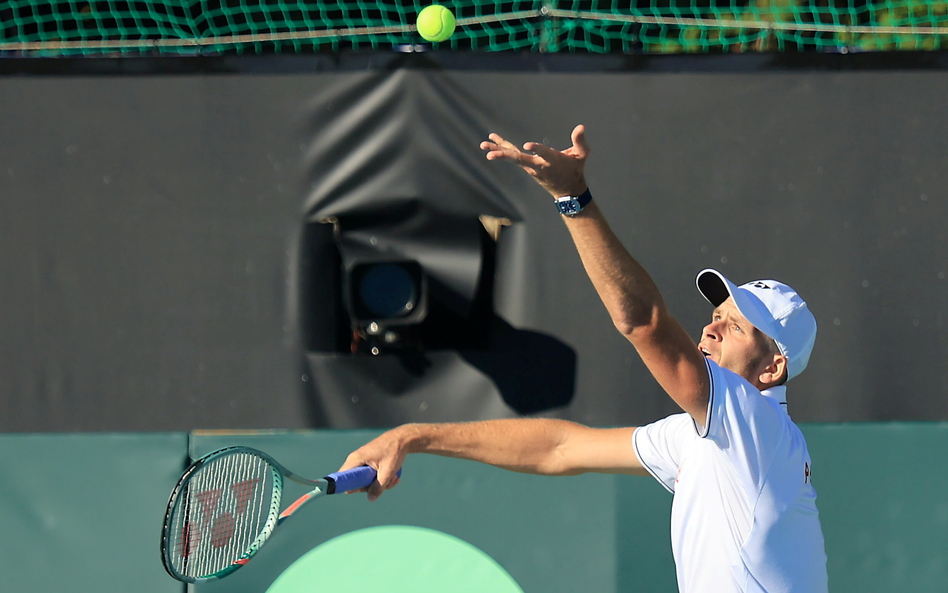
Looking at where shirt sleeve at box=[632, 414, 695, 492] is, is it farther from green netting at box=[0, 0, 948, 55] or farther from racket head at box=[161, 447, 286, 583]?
green netting at box=[0, 0, 948, 55]

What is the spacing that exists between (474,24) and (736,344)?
2.38m

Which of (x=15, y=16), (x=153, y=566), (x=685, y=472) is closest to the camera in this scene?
(x=685, y=472)

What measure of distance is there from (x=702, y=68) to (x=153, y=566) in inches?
111

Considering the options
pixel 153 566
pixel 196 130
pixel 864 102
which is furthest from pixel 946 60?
pixel 153 566

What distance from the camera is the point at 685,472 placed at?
2693 mm

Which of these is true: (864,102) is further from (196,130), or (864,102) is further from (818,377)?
(196,130)

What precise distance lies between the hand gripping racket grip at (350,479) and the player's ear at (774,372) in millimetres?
1123

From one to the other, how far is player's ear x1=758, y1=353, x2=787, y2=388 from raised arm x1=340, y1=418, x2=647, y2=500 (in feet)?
1.82

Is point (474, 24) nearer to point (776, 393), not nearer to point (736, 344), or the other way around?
point (736, 344)

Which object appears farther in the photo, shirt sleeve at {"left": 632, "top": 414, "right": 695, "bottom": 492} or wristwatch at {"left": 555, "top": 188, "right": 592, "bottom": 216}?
shirt sleeve at {"left": 632, "top": 414, "right": 695, "bottom": 492}

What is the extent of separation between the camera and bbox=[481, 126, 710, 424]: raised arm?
217 centimetres

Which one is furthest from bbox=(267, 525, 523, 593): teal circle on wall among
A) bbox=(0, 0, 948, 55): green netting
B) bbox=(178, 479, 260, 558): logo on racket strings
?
bbox=(0, 0, 948, 55): green netting

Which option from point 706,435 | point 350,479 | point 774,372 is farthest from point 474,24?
point 706,435

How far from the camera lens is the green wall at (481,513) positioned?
3535 mm
